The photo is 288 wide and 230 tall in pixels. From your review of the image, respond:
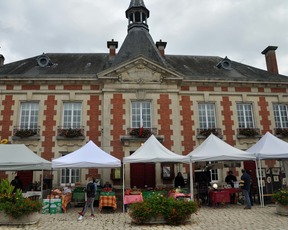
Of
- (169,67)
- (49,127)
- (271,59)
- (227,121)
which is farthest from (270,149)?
(49,127)

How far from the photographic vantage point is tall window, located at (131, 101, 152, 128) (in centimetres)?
1320

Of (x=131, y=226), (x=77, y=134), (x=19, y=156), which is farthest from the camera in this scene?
(x=77, y=134)

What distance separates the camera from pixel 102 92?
1344 cm

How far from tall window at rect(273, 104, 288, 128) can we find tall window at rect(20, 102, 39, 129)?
40.4 feet

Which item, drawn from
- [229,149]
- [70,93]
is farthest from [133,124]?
[229,149]

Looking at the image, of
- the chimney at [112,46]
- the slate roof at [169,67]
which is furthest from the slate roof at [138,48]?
the slate roof at [169,67]

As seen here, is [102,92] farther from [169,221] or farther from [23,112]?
[169,221]

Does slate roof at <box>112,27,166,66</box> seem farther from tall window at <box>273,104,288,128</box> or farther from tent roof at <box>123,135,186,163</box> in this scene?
tall window at <box>273,104,288,128</box>

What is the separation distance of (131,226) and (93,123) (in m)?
7.22

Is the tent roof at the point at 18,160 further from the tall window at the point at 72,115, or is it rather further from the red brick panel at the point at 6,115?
the tall window at the point at 72,115

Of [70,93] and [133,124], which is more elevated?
[70,93]

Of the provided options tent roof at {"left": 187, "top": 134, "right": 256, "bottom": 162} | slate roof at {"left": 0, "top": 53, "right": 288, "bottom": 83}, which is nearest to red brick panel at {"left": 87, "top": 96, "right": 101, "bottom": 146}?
slate roof at {"left": 0, "top": 53, "right": 288, "bottom": 83}

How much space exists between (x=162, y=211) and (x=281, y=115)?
1059 cm

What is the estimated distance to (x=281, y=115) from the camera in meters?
14.5
